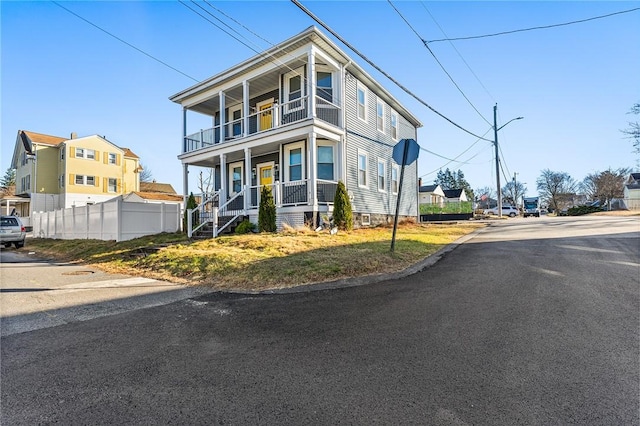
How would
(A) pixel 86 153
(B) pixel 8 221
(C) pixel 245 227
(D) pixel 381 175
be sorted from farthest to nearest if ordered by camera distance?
(A) pixel 86 153, (D) pixel 381 175, (B) pixel 8 221, (C) pixel 245 227

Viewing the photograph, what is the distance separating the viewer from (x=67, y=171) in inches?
1442

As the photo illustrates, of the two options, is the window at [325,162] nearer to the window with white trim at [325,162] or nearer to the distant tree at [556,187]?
the window with white trim at [325,162]

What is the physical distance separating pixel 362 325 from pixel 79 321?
3833 millimetres

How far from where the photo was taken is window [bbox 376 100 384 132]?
18.8 meters

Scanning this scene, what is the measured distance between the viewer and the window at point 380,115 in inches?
741

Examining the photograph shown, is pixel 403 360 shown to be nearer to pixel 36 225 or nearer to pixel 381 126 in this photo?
pixel 381 126

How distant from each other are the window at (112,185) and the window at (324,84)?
111ft

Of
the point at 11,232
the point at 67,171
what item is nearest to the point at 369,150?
the point at 11,232

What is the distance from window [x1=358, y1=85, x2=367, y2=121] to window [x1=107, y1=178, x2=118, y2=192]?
34.3 meters

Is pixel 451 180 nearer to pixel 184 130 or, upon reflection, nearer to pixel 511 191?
pixel 511 191

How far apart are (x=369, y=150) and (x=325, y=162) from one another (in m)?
3.22

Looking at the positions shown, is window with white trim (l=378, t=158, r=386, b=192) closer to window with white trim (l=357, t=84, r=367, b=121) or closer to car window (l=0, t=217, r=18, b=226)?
window with white trim (l=357, t=84, r=367, b=121)

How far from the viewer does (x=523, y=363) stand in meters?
3.09

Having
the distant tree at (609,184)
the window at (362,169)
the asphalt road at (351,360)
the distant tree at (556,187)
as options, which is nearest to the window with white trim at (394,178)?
the window at (362,169)
